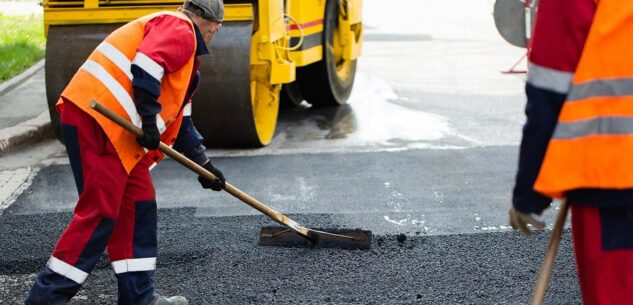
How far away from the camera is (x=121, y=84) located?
4164 millimetres

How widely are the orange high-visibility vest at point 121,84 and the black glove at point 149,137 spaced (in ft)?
0.21

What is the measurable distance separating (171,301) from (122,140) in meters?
0.72

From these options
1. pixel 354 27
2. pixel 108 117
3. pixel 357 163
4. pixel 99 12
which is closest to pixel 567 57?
pixel 108 117

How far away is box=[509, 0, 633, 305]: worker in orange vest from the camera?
2496 mm

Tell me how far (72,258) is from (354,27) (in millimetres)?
6578

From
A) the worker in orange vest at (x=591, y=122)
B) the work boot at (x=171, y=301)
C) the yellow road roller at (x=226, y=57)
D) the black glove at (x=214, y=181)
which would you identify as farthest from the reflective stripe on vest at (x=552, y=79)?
the yellow road roller at (x=226, y=57)

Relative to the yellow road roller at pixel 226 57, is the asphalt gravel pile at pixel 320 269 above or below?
above

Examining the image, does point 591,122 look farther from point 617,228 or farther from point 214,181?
point 214,181

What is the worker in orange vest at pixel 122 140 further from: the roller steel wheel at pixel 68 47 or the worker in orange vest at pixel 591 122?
the roller steel wheel at pixel 68 47

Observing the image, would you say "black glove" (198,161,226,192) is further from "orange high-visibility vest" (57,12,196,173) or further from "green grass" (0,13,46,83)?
"green grass" (0,13,46,83)

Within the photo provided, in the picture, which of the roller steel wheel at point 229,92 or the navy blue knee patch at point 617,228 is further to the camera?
the roller steel wheel at point 229,92

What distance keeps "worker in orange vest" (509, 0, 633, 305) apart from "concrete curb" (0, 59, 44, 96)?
820cm

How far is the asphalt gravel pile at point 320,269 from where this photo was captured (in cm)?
457

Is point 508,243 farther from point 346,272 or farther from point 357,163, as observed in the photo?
point 357,163
